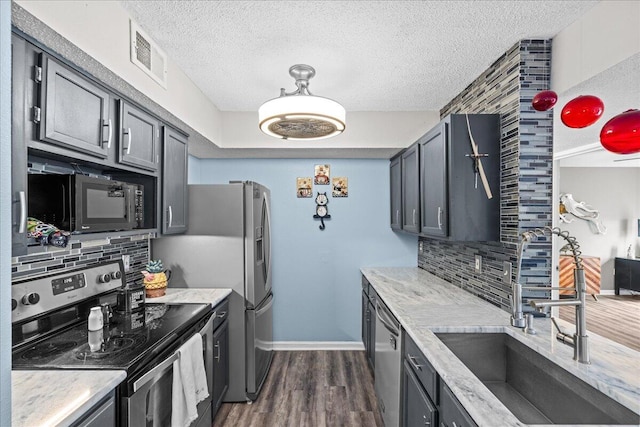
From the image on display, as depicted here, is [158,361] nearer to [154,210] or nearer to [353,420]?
[154,210]

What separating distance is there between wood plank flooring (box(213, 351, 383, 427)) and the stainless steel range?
0.56m

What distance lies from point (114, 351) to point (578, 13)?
2.70 metres

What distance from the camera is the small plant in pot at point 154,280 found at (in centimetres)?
245

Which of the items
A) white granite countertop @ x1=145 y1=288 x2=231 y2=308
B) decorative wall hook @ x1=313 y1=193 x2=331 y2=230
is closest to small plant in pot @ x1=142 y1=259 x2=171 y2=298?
white granite countertop @ x1=145 y1=288 x2=231 y2=308

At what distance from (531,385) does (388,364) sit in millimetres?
896

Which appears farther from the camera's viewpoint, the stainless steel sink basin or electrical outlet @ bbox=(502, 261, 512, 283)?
electrical outlet @ bbox=(502, 261, 512, 283)

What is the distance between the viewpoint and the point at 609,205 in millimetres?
5938

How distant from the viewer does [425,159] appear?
8.30 feet

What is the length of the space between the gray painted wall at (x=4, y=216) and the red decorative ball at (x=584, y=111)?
66.2 inches

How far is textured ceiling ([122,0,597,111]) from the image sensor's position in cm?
166

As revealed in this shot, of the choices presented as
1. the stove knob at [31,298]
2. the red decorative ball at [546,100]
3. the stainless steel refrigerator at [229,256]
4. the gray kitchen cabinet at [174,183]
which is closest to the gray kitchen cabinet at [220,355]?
the stainless steel refrigerator at [229,256]

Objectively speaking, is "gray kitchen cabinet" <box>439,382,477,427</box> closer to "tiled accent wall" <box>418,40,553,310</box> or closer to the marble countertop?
"tiled accent wall" <box>418,40,553,310</box>

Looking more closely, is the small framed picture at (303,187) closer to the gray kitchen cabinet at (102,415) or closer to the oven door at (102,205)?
the oven door at (102,205)

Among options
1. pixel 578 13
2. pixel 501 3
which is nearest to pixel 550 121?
pixel 578 13
